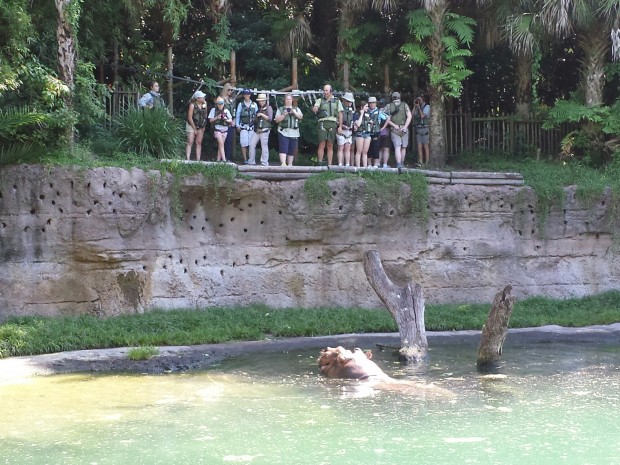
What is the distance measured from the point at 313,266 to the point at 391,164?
405 centimetres

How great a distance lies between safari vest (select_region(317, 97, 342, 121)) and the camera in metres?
17.7

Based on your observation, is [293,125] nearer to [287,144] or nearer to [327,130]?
[287,144]

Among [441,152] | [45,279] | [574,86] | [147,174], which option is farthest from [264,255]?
[574,86]

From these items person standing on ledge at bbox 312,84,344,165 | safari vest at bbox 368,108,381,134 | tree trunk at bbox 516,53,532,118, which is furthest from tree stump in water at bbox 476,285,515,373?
tree trunk at bbox 516,53,532,118

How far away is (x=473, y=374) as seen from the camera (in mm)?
11852

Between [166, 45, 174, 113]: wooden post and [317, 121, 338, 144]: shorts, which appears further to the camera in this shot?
[166, 45, 174, 113]: wooden post

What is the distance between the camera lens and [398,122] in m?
18.7

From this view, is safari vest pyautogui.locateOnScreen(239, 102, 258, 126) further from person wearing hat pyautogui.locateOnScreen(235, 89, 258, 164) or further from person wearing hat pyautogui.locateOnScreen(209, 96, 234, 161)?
person wearing hat pyautogui.locateOnScreen(209, 96, 234, 161)

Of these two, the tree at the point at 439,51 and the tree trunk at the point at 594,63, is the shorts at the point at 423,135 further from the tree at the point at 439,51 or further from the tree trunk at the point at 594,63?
the tree trunk at the point at 594,63

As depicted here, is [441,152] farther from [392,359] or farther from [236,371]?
[236,371]

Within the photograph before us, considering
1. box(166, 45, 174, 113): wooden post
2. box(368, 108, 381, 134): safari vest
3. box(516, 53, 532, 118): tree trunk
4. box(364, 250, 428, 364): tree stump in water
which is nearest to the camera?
box(364, 250, 428, 364): tree stump in water

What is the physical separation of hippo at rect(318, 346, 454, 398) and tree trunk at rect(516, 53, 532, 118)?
434 inches

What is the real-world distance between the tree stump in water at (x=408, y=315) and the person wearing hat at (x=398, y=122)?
18.8 feet

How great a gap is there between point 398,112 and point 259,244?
4.34 meters
